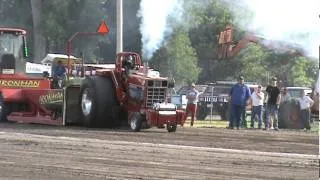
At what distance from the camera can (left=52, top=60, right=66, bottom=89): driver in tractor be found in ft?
64.8

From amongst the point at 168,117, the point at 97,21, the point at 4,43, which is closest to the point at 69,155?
the point at 168,117

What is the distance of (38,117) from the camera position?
18.8 meters

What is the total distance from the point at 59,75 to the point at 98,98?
11.5ft

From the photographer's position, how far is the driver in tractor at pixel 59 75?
64.8ft

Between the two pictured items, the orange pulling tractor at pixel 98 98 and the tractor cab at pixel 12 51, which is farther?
the tractor cab at pixel 12 51

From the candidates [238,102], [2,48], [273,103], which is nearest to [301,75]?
Result: [273,103]

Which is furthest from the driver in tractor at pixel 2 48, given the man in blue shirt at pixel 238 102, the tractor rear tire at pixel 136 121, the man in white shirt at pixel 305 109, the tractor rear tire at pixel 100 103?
the man in white shirt at pixel 305 109

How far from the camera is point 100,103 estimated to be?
1680cm

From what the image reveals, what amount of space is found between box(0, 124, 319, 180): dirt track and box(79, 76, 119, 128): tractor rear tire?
855 millimetres

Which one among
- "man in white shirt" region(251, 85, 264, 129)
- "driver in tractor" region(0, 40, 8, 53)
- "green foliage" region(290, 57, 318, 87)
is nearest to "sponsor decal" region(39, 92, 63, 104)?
"driver in tractor" region(0, 40, 8, 53)

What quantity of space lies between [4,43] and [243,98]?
7.61 meters

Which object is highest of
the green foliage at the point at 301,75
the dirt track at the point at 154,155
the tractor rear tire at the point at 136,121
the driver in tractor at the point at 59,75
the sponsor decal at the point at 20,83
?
the green foliage at the point at 301,75

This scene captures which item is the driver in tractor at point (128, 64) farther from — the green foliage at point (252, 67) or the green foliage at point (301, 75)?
the green foliage at point (301, 75)

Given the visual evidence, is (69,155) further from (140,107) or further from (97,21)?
(97,21)
